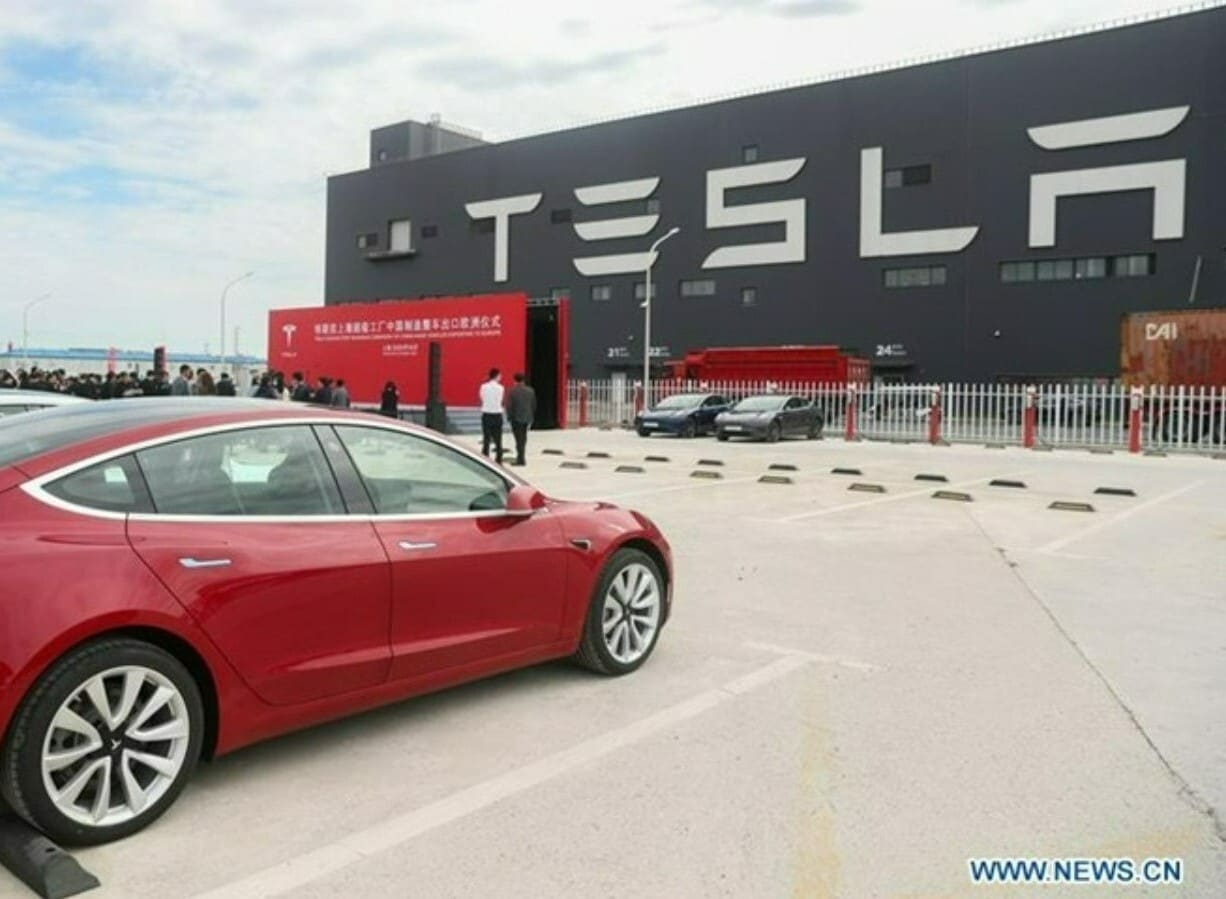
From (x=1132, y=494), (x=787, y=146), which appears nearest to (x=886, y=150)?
(x=787, y=146)

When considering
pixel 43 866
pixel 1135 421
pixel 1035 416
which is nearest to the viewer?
pixel 43 866

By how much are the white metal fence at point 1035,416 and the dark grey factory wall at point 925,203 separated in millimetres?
13016

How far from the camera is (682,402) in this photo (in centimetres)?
2948

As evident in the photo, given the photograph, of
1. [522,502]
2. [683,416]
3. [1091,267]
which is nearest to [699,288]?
[1091,267]

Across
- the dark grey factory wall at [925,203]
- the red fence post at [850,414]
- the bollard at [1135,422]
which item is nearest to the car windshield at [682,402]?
the red fence post at [850,414]

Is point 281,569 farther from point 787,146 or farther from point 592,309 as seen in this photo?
point 592,309

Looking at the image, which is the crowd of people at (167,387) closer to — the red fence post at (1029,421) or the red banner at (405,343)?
the red banner at (405,343)

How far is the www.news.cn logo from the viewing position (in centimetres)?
332

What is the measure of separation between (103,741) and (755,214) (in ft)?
160

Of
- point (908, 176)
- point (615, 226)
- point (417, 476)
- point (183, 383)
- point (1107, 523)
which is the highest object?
point (908, 176)

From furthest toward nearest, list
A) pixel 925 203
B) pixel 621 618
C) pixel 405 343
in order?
1. pixel 925 203
2. pixel 405 343
3. pixel 621 618

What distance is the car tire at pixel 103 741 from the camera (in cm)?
321

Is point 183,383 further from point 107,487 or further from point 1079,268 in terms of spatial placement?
point 1079,268

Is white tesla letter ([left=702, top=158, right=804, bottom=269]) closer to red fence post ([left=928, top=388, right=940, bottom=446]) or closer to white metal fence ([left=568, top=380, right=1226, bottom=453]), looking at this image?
white metal fence ([left=568, top=380, right=1226, bottom=453])
